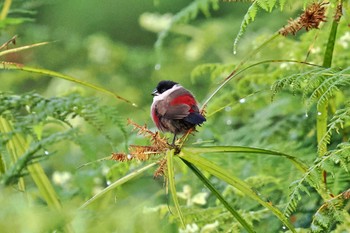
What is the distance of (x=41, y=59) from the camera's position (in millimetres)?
4699

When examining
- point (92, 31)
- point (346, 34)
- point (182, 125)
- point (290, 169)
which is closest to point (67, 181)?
point (290, 169)

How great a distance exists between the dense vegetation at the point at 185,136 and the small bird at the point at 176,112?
2.1 inches

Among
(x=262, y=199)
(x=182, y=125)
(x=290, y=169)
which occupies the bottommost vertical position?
(x=290, y=169)

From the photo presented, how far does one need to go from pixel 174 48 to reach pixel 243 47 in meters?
0.79

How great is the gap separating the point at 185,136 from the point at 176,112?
193 millimetres

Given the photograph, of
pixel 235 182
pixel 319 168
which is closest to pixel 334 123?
pixel 319 168

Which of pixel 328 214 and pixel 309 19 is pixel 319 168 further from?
pixel 309 19

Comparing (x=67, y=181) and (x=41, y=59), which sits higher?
(x=41, y=59)

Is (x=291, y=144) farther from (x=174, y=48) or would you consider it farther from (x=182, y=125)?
(x=174, y=48)

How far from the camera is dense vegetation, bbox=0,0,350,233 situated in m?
1.30

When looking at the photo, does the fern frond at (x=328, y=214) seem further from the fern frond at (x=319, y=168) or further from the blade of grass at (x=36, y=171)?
the blade of grass at (x=36, y=171)

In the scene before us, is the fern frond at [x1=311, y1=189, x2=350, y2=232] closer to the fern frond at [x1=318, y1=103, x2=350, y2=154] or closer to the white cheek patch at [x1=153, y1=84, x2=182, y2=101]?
the fern frond at [x1=318, y1=103, x2=350, y2=154]

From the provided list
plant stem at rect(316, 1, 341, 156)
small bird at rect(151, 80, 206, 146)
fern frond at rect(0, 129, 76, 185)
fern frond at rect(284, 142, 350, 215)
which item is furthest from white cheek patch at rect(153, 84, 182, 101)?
fern frond at rect(284, 142, 350, 215)

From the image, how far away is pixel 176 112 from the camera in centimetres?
161
